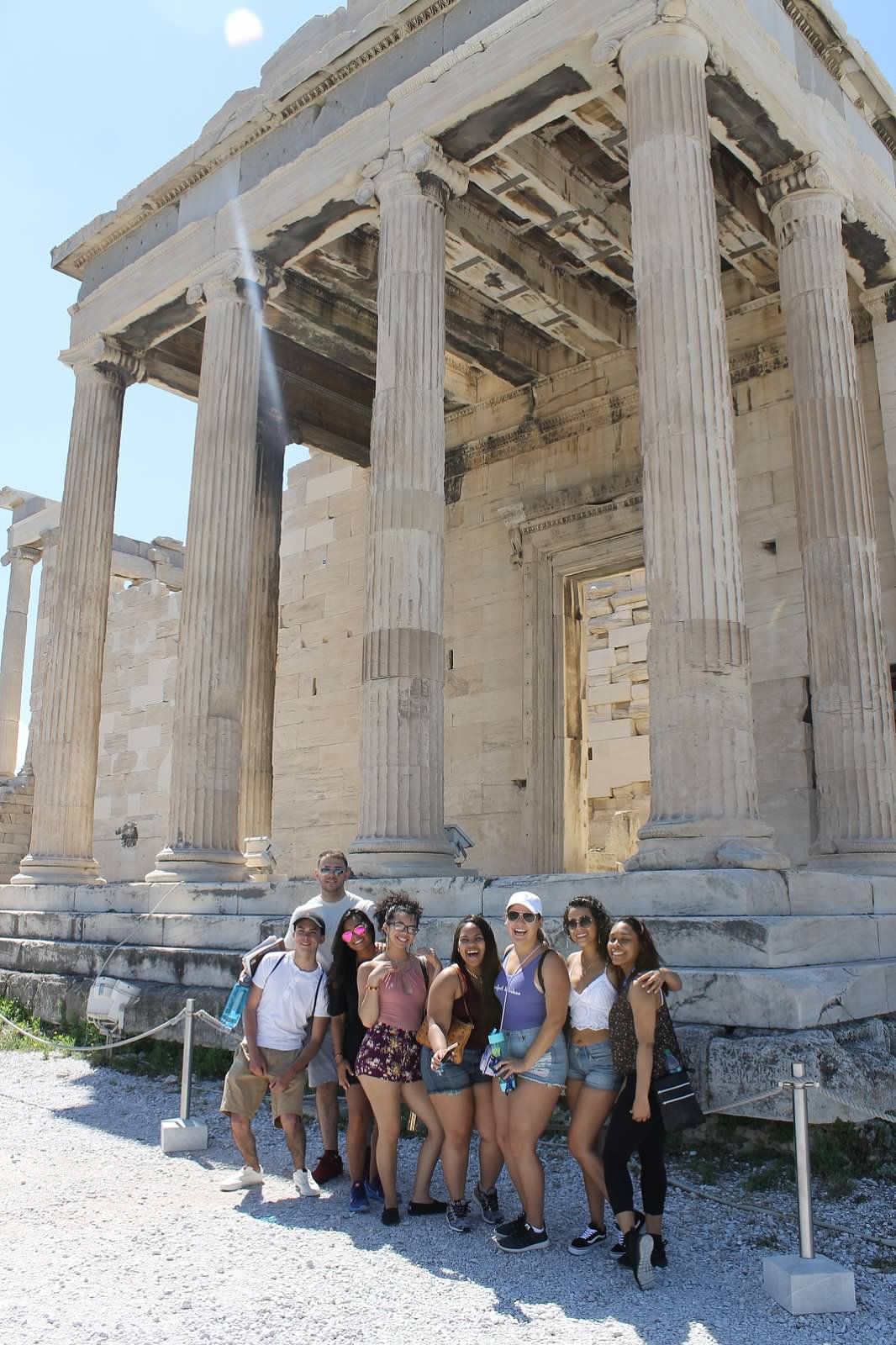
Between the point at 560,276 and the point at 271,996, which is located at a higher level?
the point at 560,276

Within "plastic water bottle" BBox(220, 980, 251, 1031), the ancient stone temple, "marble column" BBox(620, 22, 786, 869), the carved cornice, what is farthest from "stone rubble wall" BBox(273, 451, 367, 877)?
"plastic water bottle" BBox(220, 980, 251, 1031)

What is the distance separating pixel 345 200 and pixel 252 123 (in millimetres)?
2148

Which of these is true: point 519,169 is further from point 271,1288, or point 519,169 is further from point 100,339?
point 271,1288

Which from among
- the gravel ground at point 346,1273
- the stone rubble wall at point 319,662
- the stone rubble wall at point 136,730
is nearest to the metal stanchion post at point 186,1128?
the gravel ground at point 346,1273

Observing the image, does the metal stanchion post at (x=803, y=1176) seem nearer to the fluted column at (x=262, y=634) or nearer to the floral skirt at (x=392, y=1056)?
the floral skirt at (x=392, y=1056)

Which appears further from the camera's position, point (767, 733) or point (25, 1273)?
point (767, 733)

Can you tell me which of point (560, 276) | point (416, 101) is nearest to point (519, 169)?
point (416, 101)

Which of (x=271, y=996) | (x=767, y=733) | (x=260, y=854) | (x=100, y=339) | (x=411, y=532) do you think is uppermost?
(x=100, y=339)

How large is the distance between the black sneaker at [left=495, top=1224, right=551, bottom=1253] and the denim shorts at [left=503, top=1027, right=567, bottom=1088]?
714mm

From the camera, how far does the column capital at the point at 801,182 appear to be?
41.2ft

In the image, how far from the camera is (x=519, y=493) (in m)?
18.6

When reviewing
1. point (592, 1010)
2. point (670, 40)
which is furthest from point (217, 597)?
point (592, 1010)

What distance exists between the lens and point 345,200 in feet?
45.1

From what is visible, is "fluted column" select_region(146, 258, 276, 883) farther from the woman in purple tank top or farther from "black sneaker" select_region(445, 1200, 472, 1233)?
the woman in purple tank top
